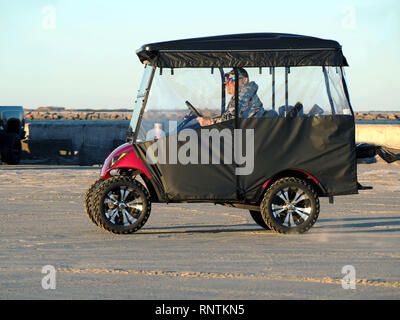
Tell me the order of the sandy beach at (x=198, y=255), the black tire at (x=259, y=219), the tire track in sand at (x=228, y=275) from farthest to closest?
the black tire at (x=259, y=219) → the tire track in sand at (x=228, y=275) → the sandy beach at (x=198, y=255)

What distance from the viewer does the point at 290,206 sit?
37.4 feet

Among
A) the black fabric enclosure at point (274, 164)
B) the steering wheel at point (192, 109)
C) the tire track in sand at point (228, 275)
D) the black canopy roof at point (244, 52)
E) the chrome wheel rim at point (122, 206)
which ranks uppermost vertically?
the black canopy roof at point (244, 52)

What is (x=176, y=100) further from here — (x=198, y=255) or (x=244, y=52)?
(x=198, y=255)

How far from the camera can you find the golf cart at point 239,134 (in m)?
11.3

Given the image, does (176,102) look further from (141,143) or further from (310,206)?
(310,206)

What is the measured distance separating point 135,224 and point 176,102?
1700mm

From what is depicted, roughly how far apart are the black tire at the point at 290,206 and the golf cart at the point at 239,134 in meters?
0.01

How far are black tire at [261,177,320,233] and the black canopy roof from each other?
160 centimetres

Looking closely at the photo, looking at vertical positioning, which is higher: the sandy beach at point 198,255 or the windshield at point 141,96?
the windshield at point 141,96

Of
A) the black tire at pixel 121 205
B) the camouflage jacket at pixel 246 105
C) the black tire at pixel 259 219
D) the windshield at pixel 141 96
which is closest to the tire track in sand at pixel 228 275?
the black tire at pixel 121 205

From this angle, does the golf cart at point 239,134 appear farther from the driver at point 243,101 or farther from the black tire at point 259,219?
the black tire at point 259,219

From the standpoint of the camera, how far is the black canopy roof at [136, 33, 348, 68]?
11.2 metres

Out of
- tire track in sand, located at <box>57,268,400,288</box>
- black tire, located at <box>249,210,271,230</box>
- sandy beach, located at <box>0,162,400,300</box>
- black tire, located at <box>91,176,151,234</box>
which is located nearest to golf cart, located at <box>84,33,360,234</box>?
black tire, located at <box>91,176,151,234</box>
